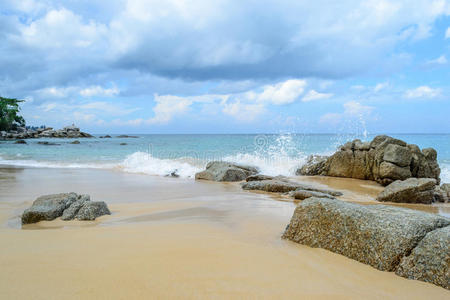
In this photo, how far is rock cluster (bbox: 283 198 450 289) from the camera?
2.44 meters

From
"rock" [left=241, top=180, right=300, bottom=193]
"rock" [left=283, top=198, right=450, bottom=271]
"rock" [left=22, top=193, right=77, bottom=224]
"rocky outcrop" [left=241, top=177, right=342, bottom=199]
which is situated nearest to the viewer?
"rock" [left=283, top=198, right=450, bottom=271]

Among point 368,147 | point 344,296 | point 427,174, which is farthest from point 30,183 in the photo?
point 427,174

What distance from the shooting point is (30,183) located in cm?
918

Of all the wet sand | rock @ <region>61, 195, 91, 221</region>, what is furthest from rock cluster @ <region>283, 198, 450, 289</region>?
rock @ <region>61, 195, 91, 221</region>

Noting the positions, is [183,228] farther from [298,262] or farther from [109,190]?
[109,190]

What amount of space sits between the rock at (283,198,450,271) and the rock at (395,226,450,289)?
0.08m

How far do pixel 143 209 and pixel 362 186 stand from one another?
26.4 feet

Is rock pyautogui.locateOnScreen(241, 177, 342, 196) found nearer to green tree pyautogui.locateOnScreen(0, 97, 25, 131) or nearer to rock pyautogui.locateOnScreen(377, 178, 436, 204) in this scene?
rock pyautogui.locateOnScreen(377, 178, 436, 204)

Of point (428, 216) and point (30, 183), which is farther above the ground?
point (428, 216)

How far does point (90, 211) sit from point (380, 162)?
10.1 meters

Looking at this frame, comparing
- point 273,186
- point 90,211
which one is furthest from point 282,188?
point 90,211

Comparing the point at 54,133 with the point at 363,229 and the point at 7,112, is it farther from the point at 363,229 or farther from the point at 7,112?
the point at 363,229

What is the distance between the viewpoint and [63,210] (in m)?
4.86

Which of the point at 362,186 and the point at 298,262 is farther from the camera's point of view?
the point at 362,186
